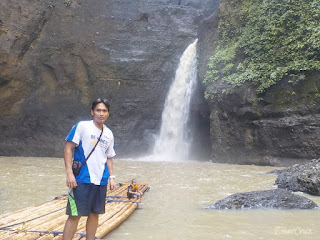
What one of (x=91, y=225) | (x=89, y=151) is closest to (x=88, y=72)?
(x=89, y=151)

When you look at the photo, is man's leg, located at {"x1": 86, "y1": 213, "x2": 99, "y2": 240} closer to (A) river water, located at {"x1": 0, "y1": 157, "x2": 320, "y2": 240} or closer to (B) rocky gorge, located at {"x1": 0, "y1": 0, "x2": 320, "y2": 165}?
(A) river water, located at {"x1": 0, "y1": 157, "x2": 320, "y2": 240}

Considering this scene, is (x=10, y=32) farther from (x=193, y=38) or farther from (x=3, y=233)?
(x=3, y=233)

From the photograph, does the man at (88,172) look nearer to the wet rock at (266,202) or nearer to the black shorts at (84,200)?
the black shorts at (84,200)

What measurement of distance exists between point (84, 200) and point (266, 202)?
11.5 ft

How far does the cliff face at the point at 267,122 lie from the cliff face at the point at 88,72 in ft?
10.5

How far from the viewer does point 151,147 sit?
20953mm

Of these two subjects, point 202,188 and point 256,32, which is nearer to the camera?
point 202,188

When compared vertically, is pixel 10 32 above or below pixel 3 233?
above

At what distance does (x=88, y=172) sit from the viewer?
3217mm

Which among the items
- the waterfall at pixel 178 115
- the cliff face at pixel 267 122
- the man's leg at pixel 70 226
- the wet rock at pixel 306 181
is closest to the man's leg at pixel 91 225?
the man's leg at pixel 70 226

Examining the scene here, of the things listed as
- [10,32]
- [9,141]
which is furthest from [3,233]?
[9,141]

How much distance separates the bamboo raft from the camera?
3.55m

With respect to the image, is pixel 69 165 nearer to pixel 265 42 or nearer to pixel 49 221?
pixel 49 221

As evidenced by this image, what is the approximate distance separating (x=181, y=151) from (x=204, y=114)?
8.36 ft
